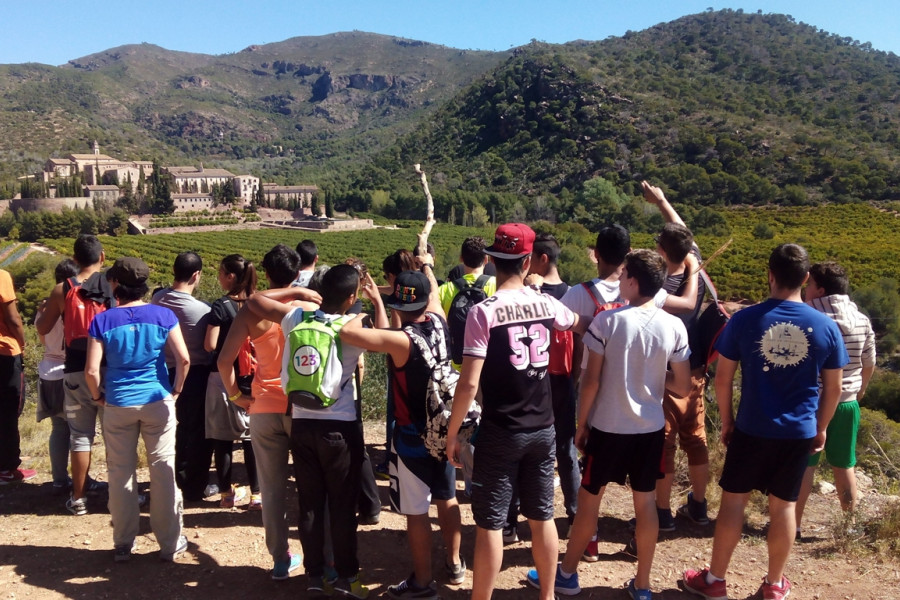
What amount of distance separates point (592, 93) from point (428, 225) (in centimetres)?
10844

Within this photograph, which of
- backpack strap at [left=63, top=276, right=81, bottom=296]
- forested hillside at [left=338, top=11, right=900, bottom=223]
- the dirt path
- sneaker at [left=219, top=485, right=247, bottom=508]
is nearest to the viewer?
the dirt path

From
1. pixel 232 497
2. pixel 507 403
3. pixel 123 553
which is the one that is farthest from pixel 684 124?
pixel 123 553

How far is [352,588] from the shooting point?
11.0 ft

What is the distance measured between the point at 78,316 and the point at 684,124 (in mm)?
96388

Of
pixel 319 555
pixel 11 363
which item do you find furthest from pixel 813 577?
pixel 11 363

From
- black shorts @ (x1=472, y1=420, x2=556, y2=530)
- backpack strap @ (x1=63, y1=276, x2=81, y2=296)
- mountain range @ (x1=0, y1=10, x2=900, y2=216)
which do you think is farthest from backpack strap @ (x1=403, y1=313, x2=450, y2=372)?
mountain range @ (x1=0, y1=10, x2=900, y2=216)

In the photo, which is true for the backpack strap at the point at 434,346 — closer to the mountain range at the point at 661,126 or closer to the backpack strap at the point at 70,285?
the backpack strap at the point at 70,285

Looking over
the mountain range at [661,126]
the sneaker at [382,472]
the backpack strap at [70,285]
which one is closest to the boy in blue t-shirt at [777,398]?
the sneaker at [382,472]

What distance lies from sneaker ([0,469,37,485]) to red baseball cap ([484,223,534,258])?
14.8 ft

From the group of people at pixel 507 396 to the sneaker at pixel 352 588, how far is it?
11mm

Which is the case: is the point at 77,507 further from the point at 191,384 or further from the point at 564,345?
the point at 564,345

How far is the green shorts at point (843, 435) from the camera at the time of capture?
391 cm

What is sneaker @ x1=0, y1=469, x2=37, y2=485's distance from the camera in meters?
5.06

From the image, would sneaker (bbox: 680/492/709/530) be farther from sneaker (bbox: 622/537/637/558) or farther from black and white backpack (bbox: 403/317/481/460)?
black and white backpack (bbox: 403/317/481/460)
